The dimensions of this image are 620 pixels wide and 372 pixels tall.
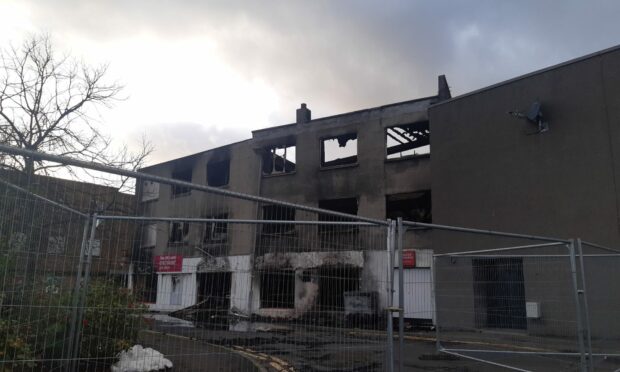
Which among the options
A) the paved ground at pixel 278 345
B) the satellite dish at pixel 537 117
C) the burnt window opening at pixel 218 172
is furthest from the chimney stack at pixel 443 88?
the paved ground at pixel 278 345

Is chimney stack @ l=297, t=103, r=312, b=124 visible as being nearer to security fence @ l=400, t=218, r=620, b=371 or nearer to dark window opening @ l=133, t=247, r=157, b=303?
security fence @ l=400, t=218, r=620, b=371

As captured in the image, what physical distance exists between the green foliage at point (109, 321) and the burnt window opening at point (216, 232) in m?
1.10

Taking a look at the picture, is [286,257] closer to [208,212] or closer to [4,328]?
[208,212]

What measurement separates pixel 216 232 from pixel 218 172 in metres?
27.0

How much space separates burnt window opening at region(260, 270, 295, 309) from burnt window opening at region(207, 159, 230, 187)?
2644 cm

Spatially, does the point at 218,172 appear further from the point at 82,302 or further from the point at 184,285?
the point at 184,285

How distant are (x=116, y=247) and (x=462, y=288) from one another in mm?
7133

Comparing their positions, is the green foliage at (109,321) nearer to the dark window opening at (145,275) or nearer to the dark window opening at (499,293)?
the dark window opening at (145,275)

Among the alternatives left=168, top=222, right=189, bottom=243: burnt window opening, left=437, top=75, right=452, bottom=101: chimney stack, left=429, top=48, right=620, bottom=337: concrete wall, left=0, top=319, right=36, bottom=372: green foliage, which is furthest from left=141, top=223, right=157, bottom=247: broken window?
left=437, top=75, right=452, bottom=101: chimney stack

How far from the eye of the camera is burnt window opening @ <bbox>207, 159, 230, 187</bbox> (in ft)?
104

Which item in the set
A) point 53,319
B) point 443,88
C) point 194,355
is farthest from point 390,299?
point 443,88

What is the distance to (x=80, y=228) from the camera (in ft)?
19.7

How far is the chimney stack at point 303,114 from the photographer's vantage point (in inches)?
1120

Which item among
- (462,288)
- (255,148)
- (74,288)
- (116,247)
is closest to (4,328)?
(74,288)
